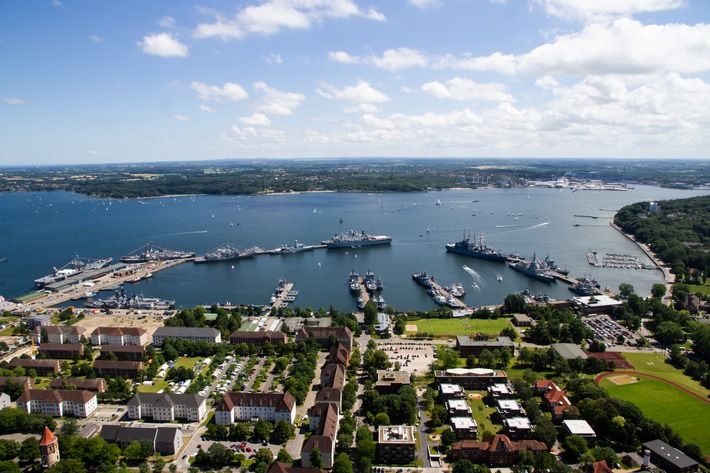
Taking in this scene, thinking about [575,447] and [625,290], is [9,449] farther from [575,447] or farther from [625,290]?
[625,290]

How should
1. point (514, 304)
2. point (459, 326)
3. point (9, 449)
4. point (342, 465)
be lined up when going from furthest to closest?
point (514, 304)
point (459, 326)
point (9, 449)
point (342, 465)

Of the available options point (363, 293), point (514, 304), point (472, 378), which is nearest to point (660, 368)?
point (514, 304)

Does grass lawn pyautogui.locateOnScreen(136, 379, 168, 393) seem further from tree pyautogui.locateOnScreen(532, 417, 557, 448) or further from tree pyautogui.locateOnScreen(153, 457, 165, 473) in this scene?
tree pyautogui.locateOnScreen(532, 417, 557, 448)

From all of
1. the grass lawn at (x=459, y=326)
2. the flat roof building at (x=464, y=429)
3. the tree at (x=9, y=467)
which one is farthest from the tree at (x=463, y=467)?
the tree at (x=9, y=467)

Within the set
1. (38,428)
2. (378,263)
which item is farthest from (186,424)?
(378,263)

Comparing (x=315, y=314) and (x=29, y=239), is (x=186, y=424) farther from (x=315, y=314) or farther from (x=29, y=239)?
(x=29, y=239)

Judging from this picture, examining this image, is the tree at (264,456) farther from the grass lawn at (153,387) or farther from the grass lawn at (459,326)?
the grass lawn at (459,326)
